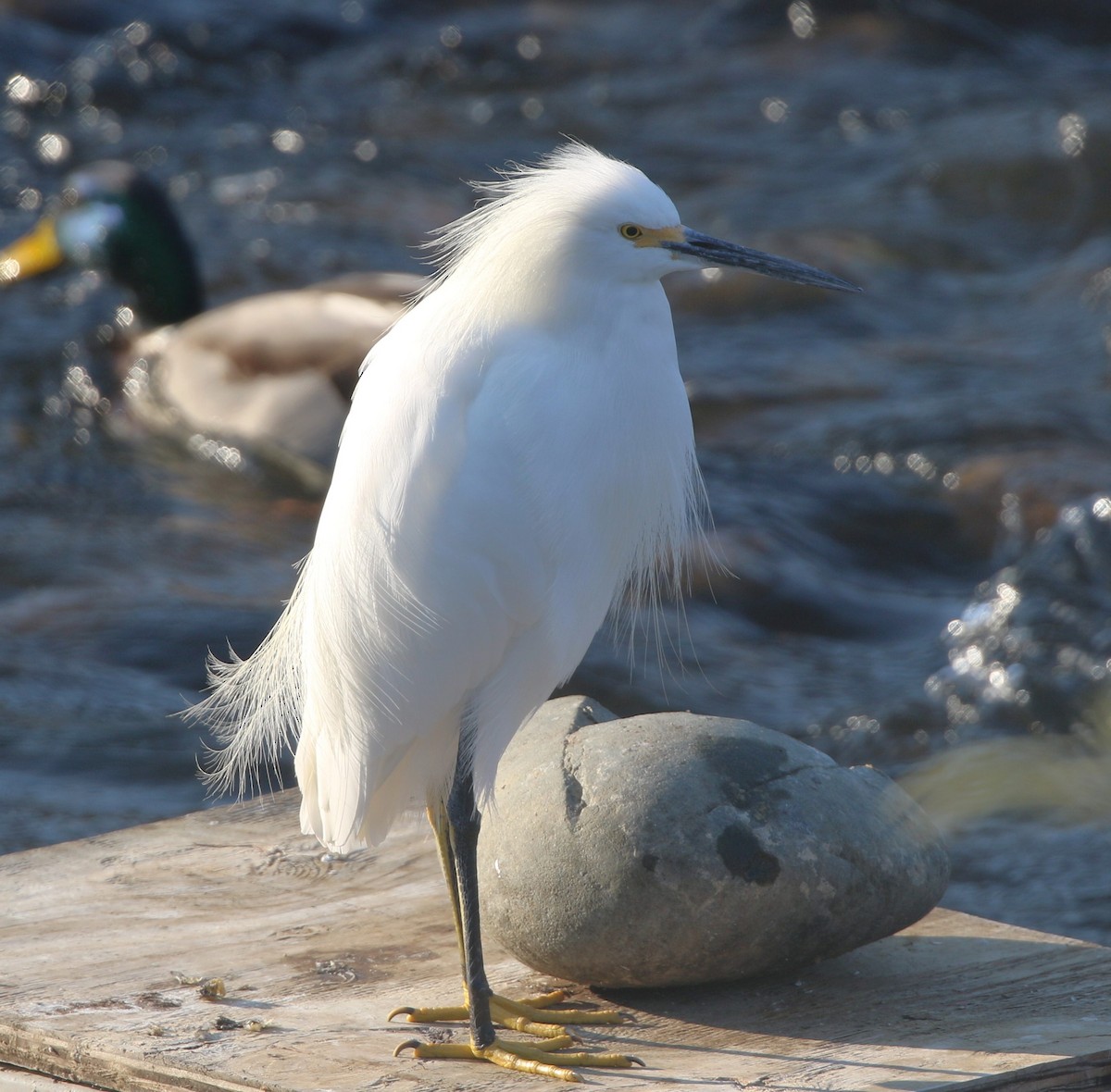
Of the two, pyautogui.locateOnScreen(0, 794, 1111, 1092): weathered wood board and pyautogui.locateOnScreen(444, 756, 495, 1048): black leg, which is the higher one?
pyautogui.locateOnScreen(444, 756, 495, 1048): black leg

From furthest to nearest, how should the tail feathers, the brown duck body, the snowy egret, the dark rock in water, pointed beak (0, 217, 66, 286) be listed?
pointed beak (0, 217, 66, 286), the brown duck body, the tail feathers, the dark rock in water, the snowy egret

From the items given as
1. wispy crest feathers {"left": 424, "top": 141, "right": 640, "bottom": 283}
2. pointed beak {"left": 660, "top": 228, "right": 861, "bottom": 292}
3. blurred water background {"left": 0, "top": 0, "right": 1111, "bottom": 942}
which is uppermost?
wispy crest feathers {"left": 424, "top": 141, "right": 640, "bottom": 283}

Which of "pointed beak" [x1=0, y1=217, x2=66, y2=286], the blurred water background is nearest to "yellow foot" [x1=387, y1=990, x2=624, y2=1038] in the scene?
the blurred water background

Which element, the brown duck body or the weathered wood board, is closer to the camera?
the weathered wood board

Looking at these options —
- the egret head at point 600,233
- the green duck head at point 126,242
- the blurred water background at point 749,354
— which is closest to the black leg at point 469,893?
the egret head at point 600,233

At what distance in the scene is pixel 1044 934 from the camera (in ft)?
11.3

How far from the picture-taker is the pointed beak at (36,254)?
911 cm

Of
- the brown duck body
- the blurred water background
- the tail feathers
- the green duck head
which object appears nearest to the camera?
the tail feathers

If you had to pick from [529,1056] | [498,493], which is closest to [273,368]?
[498,493]

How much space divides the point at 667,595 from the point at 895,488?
1.39m

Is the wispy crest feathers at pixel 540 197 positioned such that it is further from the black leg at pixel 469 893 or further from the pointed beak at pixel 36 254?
the pointed beak at pixel 36 254

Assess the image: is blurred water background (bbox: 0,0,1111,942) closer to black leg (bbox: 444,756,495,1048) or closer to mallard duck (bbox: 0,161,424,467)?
mallard duck (bbox: 0,161,424,467)

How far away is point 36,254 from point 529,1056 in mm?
7245

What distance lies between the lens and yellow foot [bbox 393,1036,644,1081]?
2859 mm
